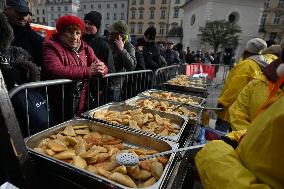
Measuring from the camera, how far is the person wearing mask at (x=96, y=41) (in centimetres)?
324

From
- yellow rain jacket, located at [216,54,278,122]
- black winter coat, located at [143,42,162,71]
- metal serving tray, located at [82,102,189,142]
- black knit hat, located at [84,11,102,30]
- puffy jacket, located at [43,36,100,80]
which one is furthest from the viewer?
black winter coat, located at [143,42,162,71]

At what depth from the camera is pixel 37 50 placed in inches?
96.7

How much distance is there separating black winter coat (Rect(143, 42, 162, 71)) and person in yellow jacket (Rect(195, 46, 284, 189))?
408 centimetres

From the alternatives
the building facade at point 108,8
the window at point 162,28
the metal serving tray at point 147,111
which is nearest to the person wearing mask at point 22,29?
the metal serving tray at point 147,111

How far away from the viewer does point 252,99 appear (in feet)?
6.92

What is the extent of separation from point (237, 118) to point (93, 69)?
5.15 ft

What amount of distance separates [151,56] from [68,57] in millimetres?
2967

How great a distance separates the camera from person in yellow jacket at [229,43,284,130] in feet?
6.54

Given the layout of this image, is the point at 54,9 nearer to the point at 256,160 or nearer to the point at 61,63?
the point at 61,63

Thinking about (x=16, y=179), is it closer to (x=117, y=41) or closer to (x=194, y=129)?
(x=194, y=129)

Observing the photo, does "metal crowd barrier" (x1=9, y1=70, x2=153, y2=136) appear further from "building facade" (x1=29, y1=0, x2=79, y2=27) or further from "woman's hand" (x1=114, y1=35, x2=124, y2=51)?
"building facade" (x1=29, y1=0, x2=79, y2=27)

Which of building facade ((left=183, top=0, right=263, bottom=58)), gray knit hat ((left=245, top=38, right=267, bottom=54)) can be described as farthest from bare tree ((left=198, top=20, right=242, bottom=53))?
gray knit hat ((left=245, top=38, right=267, bottom=54))

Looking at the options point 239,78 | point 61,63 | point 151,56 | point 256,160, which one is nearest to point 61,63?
point 61,63

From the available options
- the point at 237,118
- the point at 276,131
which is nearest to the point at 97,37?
the point at 237,118
